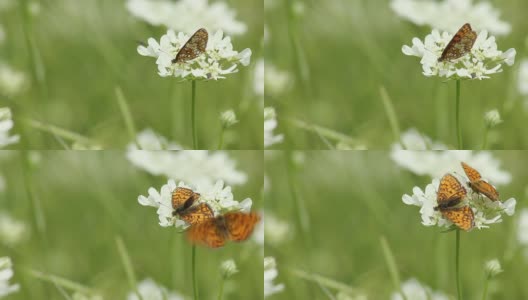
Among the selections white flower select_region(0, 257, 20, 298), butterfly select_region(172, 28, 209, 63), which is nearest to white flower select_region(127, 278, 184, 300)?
white flower select_region(0, 257, 20, 298)

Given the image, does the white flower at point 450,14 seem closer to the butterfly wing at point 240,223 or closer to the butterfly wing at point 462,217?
the butterfly wing at point 462,217

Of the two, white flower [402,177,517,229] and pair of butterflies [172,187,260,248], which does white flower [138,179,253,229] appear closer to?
pair of butterflies [172,187,260,248]

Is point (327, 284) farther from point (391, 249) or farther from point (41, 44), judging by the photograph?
point (41, 44)

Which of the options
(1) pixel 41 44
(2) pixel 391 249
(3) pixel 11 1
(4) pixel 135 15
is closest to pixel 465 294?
(2) pixel 391 249

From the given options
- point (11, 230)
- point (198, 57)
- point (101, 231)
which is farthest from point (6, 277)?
point (198, 57)

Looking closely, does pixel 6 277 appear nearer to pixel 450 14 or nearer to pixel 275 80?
pixel 275 80
